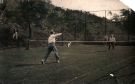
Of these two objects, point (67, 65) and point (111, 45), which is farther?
point (67, 65)

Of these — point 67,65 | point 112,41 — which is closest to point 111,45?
point 112,41

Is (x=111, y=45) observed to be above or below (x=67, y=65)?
above

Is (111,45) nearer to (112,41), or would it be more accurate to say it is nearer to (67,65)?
(112,41)

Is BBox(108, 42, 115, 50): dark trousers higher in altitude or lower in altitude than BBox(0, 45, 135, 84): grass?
higher

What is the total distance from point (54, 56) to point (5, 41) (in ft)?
2.02

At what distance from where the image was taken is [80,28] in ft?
16.6

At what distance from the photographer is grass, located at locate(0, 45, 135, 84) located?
496 cm

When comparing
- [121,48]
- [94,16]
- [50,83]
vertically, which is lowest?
[50,83]

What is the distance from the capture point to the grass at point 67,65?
4957 millimetres

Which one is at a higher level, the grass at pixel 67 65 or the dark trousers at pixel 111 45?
the dark trousers at pixel 111 45

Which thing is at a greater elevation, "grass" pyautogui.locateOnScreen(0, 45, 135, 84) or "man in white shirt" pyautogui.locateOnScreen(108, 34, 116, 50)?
"man in white shirt" pyautogui.locateOnScreen(108, 34, 116, 50)

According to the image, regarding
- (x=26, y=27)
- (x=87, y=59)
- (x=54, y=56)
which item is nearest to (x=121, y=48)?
(x=87, y=59)

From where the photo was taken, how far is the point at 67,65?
16.7 ft

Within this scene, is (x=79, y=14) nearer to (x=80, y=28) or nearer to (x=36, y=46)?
(x=80, y=28)
